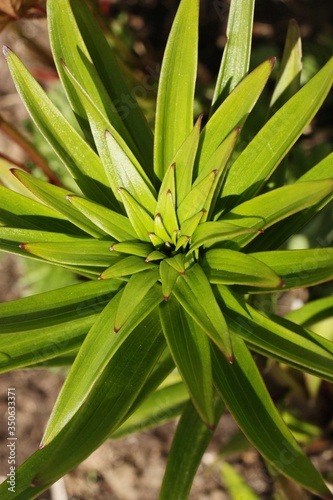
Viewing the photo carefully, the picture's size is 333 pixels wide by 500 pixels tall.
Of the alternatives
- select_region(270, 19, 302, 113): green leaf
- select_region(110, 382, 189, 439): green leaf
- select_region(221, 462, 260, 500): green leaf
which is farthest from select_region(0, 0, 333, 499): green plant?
select_region(221, 462, 260, 500): green leaf

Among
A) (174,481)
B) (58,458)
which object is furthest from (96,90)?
(174,481)

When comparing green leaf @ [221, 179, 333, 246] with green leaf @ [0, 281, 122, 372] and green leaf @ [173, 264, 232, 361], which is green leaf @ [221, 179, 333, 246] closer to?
green leaf @ [173, 264, 232, 361]

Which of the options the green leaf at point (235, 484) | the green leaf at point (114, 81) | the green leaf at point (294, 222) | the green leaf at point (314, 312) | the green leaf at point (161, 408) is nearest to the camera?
the green leaf at point (294, 222)

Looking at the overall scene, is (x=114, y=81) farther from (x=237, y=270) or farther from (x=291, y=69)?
(x=237, y=270)

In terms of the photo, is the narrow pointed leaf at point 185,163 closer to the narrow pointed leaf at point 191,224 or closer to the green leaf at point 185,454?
the narrow pointed leaf at point 191,224

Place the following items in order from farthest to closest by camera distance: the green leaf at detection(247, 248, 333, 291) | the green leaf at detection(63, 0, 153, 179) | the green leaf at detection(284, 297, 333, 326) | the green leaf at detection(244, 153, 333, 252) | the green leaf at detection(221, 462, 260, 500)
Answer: the green leaf at detection(221, 462, 260, 500), the green leaf at detection(284, 297, 333, 326), the green leaf at detection(63, 0, 153, 179), the green leaf at detection(244, 153, 333, 252), the green leaf at detection(247, 248, 333, 291)

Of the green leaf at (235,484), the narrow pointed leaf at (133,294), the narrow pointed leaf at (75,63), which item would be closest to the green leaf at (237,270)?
the narrow pointed leaf at (133,294)

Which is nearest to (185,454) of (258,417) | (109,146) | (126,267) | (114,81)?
(258,417)

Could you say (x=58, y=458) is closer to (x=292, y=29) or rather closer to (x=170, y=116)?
(x=170, y=116)
